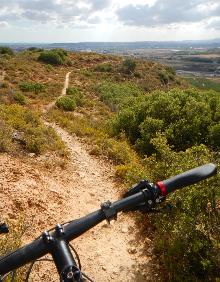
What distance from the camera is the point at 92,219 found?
7.45 feet

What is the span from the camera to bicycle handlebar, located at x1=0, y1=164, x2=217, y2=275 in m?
2.12

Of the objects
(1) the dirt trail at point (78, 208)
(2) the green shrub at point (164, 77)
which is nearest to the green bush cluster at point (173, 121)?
(1) the dirt trail at point (78, 208)

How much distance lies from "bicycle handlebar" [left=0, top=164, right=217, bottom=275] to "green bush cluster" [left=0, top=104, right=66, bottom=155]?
10917mm

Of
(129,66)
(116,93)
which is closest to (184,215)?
(116,93)

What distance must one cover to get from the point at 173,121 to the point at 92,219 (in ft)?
55.1

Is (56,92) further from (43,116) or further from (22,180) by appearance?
(22,180)

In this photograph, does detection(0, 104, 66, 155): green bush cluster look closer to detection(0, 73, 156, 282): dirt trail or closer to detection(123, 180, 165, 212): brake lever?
detection(0, 73, 156, 282): dirt trail

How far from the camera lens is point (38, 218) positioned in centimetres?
941

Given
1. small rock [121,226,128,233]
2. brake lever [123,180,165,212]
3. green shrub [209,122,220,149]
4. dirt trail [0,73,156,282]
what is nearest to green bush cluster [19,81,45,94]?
green shrub [209,122,220,149]

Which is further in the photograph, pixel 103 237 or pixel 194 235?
pixel 103 237

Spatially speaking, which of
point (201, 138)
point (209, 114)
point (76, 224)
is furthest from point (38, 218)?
point (209, 114)

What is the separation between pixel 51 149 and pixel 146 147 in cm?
466

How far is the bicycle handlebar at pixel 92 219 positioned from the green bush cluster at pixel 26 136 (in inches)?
430

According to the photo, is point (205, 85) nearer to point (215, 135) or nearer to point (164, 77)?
point (164, 77)
